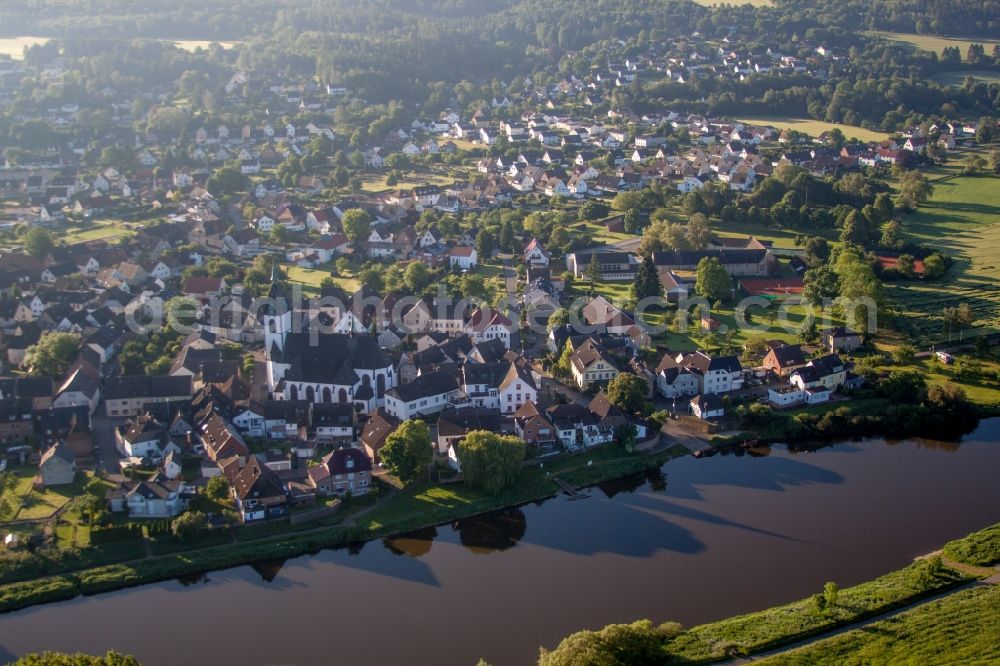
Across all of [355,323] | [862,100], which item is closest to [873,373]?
[355,323]

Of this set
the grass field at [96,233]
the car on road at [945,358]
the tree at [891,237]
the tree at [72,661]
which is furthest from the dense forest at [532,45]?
the tree at [72,661]

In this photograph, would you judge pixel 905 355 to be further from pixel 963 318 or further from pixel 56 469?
pixel 56 469

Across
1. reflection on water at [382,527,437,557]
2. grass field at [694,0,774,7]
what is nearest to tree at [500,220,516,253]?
reflection on water at [382,527,437,557]

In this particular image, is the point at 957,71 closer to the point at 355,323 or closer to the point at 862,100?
the point at 862,100

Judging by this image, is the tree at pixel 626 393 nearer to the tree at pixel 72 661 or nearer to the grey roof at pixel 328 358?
the grey roof at pixel 328 358

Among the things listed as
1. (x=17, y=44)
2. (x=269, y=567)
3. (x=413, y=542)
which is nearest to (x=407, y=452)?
(x=413, y=542)
